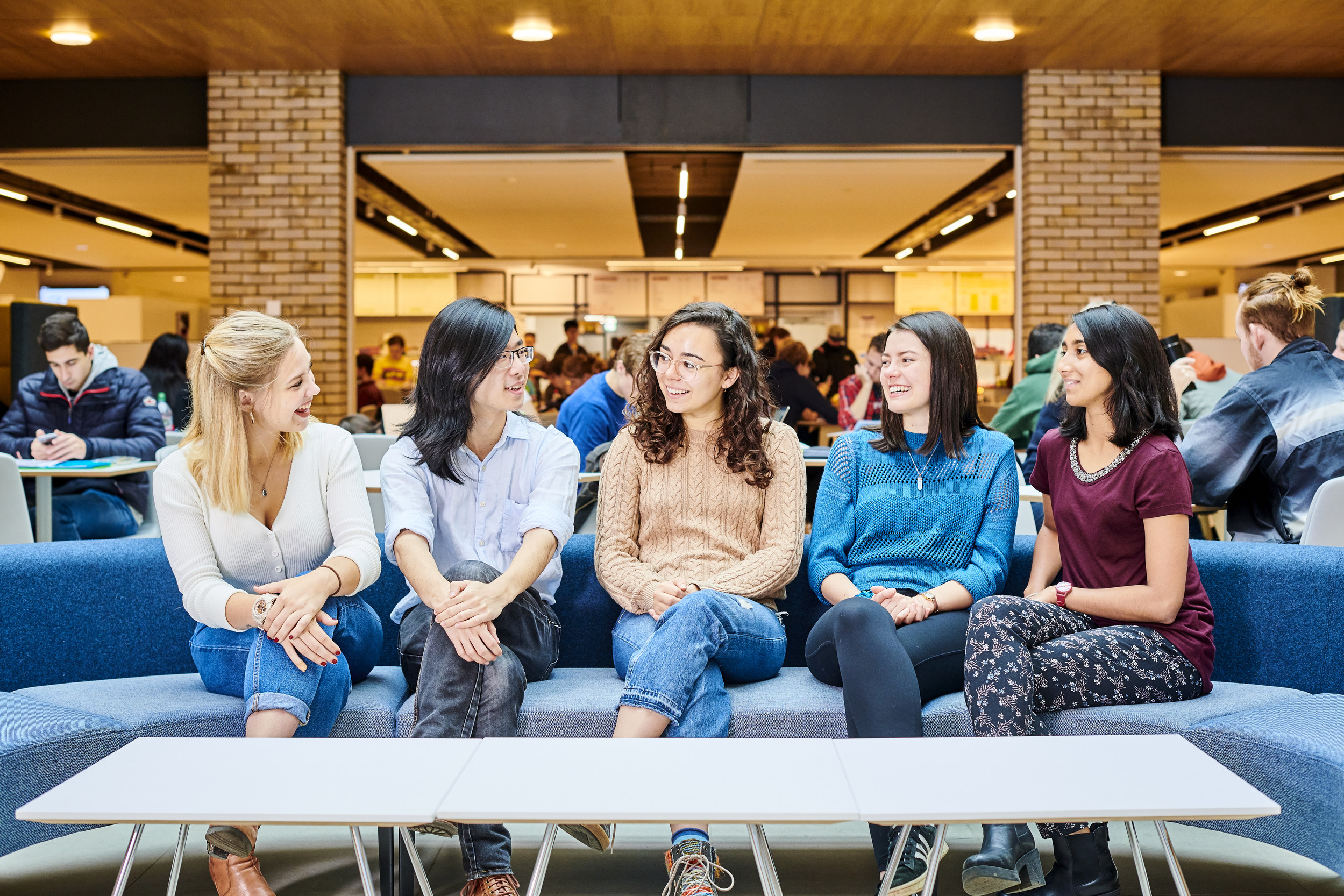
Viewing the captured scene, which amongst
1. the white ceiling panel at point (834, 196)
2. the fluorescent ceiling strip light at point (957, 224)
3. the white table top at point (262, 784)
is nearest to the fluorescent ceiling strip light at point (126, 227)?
Result: the white ceiling panel at point (834, 196)

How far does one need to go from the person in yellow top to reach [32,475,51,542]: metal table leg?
22.4 feet

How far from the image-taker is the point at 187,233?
12711 mm

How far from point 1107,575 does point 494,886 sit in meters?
1.46

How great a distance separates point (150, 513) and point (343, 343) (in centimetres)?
274

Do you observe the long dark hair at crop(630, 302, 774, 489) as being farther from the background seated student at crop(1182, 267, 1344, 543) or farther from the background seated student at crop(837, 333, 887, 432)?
the background seated student at crop(837, 333, 887, 432)

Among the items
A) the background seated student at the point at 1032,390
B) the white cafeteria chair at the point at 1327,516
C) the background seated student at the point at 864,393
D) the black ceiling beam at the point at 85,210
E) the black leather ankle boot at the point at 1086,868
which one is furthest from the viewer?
the black ceiling beam at the point at 85,210

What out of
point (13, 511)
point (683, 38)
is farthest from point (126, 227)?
point (13, 511)

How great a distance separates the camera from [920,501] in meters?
2.51

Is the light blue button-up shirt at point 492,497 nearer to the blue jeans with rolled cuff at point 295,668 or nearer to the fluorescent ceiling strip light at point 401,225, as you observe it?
the blue jeans with rolled cuff at point 295,668

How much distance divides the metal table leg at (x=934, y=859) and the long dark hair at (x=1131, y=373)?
1.14m

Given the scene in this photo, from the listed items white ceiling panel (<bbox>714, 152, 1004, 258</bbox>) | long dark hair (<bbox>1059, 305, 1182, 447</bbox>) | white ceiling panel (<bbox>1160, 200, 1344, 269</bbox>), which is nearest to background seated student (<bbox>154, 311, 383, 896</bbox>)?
A: long dark hair (<bbox>1059, 305, 1182, 447</bbox>)

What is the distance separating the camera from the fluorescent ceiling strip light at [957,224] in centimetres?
999

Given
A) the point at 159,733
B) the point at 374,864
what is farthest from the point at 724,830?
the point at 159,733

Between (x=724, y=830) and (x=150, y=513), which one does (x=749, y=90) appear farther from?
(x=724, y=830)
